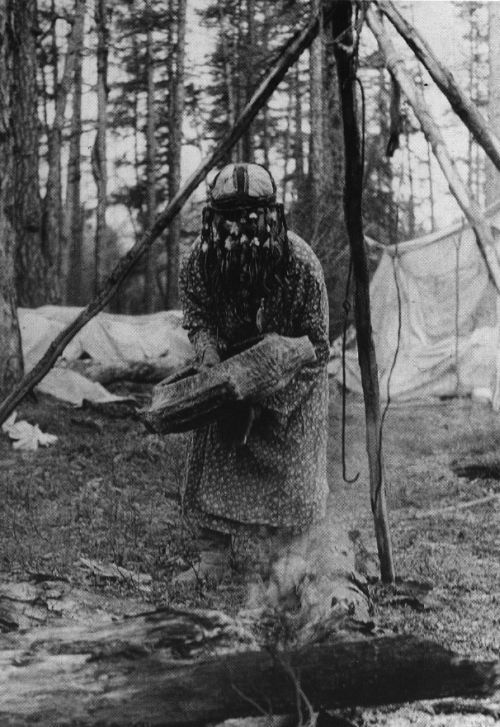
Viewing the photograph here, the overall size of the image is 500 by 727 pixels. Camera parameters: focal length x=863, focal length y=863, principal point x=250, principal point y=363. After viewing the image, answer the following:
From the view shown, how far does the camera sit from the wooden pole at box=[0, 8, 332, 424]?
3346mm

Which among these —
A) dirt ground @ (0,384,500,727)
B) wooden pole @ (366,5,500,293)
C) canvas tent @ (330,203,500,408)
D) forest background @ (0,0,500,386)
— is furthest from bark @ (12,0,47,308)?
wooden pole @ (366,5,500,293)

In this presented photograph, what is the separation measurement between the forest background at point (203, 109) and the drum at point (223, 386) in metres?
0.87

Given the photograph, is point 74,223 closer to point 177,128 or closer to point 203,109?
point 177,128

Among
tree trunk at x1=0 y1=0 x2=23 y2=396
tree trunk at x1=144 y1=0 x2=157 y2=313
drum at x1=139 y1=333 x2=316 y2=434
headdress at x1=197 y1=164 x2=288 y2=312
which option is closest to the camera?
drum at x1=139 y1=333 x2=316 y2=434

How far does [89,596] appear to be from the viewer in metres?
3.02

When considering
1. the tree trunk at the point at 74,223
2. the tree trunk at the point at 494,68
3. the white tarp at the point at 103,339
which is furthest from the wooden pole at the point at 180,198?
the tree trunk at the point at 74,223

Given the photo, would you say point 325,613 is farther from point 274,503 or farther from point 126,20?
point 126,20

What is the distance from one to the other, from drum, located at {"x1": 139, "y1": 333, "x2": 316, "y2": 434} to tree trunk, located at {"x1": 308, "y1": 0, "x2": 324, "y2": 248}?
5802mm

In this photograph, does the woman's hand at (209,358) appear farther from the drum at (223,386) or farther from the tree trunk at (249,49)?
the tree trunk at (249,49)

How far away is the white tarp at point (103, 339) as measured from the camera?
954 centimetres

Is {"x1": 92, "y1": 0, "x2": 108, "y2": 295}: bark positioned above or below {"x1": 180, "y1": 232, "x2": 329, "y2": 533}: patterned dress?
above

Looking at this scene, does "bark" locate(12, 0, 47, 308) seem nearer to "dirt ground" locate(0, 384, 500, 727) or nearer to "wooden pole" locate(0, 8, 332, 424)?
"dirt ground" locate(0, 384, 500, 727)

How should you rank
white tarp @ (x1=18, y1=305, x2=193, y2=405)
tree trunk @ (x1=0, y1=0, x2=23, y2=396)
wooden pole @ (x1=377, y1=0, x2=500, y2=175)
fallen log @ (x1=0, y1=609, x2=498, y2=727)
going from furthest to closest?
white tarp @ (x1=18, y1=305, x2=193, y2=405) < tree trunk @ (x1=0, y1=0, x2=23, y2=396) < wooden pole @ (x1=377, y1=0, x2=500, y2=175) < fallen log @ (x1=0, y1=609, x2=498, y2=727)

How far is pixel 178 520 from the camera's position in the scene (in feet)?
15.5
